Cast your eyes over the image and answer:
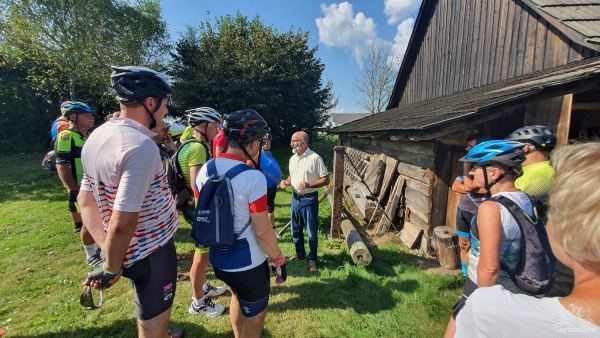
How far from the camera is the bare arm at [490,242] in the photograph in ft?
5.95

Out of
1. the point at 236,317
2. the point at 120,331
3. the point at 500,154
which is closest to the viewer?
the point at 500,154

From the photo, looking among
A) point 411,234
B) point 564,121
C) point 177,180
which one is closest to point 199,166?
point 177,180

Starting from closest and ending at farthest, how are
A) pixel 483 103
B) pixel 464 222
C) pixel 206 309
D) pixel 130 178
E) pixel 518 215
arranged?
pixel 130 178 < pixel 518 215 < pixel 464 222 < pixel 206 309 < pixel 483 103

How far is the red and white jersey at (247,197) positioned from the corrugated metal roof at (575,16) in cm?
626

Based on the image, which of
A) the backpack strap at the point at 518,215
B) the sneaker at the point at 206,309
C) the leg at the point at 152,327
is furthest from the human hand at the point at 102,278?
the backpack strap at the point at 518,215

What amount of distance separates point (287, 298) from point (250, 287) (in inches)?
76.9

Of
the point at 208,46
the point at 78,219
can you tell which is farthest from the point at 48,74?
the point at 78,219

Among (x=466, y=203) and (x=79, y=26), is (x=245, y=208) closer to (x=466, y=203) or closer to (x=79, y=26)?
(x=466, y=203)

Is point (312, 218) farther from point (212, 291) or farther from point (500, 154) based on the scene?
point (500, 154)

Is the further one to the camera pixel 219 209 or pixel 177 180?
pixel 177 180

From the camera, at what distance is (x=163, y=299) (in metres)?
2.12

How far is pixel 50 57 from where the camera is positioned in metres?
17.8

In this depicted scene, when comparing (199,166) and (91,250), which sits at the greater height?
(199,166)

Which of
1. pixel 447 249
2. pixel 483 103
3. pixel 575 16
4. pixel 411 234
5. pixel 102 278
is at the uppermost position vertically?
pixel 575 16
